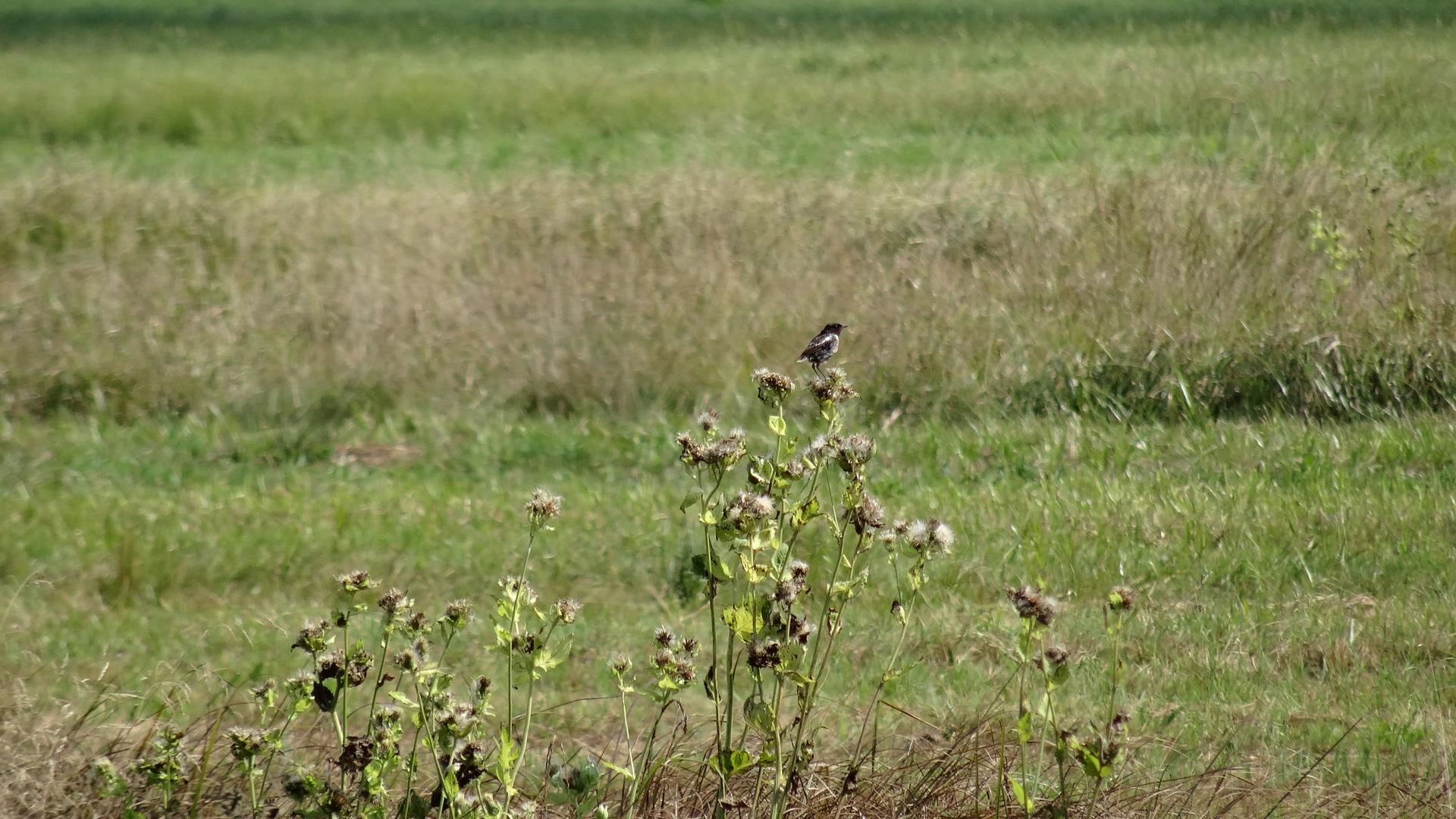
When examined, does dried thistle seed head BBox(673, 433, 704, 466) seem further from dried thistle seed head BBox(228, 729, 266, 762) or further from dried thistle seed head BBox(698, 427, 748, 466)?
dried thistle seed head BBox(228, 729, 266, 762)

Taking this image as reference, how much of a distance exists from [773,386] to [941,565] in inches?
124

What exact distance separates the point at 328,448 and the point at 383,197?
4288 mm

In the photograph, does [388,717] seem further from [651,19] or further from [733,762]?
[651,19]

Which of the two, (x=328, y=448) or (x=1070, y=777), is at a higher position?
(x=1070, y=777)

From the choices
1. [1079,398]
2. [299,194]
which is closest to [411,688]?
[1079,398]

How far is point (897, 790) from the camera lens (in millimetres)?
3268

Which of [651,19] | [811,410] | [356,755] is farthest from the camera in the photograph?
[651,19]

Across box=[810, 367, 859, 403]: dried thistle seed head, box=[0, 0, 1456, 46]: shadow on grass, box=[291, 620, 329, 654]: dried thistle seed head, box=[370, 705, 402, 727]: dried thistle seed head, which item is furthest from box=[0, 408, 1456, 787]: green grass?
box=[0, 0, 1456, 46]: shadow on grass

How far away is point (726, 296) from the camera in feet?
28.0

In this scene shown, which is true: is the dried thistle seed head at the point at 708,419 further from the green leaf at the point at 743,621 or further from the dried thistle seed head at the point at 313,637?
the dried thistle seed head at the point at 313,637

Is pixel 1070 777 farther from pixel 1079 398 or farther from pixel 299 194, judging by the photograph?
pixel 299 194

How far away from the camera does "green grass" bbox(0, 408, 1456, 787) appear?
4.44 metres

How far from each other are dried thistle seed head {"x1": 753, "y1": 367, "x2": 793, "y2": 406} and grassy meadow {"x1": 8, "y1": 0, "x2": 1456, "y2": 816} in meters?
0.76

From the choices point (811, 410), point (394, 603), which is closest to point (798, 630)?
point (394, 603)
